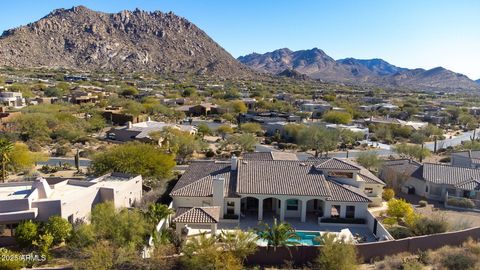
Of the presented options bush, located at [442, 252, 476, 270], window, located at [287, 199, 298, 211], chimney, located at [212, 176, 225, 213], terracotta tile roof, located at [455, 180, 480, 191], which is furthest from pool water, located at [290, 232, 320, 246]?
terracotta tile roof, located at [455, 180, 480, 191]

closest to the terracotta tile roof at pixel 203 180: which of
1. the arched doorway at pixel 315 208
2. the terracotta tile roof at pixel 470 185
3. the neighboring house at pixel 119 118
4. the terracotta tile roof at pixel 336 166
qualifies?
the arched doorway at pixel 315 208

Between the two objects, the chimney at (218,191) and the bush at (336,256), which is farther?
the chimney at (218,191)

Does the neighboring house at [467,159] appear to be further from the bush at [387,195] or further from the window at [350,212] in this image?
the window at [350,212]

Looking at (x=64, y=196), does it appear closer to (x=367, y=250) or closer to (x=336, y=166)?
(x=367, y=250)

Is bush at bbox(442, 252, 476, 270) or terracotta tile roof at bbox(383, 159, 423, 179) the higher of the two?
terracotta tile roof at bbox(383, 159, 423, 179)

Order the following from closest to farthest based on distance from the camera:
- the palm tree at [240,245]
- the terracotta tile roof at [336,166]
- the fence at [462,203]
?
the palm tree at [240,245] → the terracotta tile roof at [336,166] → the fence at [462,203]

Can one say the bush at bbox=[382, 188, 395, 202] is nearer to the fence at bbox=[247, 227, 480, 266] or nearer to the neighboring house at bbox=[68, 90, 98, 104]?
the fence at bbox=[247, 227, 480, 266]

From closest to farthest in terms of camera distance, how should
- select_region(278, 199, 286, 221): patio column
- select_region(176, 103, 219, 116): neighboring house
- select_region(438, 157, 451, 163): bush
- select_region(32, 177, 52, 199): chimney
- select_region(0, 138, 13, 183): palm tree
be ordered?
select_region(32, 177, 52, 199): chimney
select_region(278, 199, 286, 221): patio column
select_region(0, 138, 13, 183): palm tree
select_region(438, 157, 451, 163): bush
select_region(176, 103, 219, 116): neighboring house
